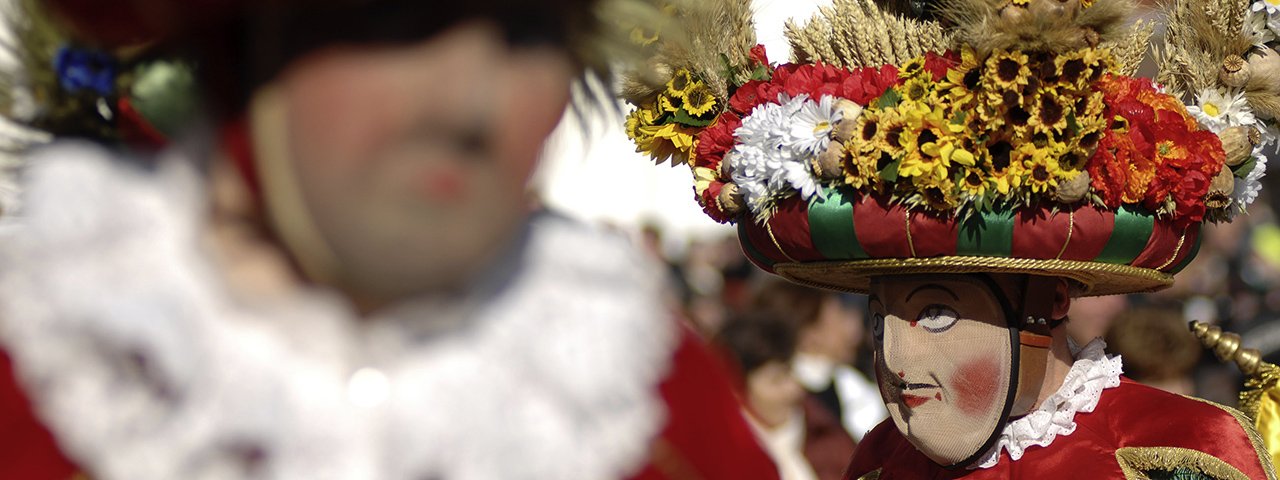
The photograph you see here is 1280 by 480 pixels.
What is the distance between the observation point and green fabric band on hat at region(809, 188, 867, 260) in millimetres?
2711

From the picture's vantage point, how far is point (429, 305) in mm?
1310

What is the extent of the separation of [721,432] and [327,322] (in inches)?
17.5

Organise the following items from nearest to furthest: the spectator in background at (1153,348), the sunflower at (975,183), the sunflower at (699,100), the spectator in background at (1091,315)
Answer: the sunflower at (975,183) < the sunflower at (699,100) < the spectator in background at (1153,348) < the spectator in background at (1091,315)

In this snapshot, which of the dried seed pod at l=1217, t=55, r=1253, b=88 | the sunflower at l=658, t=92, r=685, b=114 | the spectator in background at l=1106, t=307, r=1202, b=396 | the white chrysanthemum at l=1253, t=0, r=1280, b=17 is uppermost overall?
the sunflower at l=658, t=92, r=685, b=114

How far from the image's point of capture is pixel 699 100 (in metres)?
2.99

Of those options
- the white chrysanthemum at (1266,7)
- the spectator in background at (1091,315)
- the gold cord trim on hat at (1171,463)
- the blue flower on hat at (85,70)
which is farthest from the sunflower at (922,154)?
the spectator in background at (1091,315)

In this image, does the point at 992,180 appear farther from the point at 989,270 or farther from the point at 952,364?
the point at 952,364

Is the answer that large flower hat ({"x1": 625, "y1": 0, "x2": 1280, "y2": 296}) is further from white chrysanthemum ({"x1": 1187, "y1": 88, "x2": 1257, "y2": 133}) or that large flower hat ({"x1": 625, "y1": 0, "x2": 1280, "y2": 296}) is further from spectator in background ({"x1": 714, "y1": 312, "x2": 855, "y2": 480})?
spectator in background ({"x1": 714, "y1": 312, "x2": 855, "y2": 480})

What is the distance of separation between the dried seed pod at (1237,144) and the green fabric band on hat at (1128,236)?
0.26 meters

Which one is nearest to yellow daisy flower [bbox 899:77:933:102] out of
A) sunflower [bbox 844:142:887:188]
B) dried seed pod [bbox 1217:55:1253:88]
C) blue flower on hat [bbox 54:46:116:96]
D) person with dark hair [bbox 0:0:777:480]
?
sunflower [bbox 844:142:887:188]

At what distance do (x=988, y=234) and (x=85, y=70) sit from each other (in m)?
1.78

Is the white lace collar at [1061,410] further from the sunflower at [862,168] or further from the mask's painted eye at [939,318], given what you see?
the sunflower at [862,168]

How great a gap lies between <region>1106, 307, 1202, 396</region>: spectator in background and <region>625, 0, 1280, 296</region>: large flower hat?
1.69 metres

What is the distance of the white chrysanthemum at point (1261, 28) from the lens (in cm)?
289
